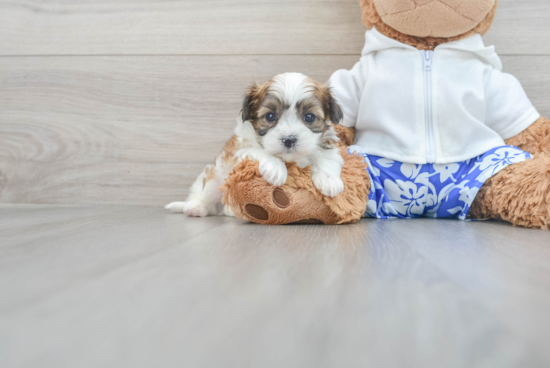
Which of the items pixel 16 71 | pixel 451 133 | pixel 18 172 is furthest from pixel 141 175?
pixel 451 133

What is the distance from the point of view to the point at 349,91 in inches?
58.0

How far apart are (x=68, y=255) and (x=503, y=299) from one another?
2.18ft

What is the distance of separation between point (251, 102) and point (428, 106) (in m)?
0.57

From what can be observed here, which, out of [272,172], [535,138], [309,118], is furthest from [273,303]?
[535,138]

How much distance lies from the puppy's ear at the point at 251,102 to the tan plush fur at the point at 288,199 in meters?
0.16

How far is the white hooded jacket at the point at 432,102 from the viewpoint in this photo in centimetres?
137

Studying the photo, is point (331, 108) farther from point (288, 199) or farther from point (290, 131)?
point (288, 199)

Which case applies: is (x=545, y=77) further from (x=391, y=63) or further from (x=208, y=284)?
(x=208, y=284)

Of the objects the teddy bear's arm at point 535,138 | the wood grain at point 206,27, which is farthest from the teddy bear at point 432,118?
the wood grain at point 206,27

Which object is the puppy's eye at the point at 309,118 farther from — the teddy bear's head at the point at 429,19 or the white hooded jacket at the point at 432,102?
the teddy bear's head at the point at 429,19

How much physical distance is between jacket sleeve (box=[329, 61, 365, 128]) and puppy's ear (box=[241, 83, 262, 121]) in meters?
0.33

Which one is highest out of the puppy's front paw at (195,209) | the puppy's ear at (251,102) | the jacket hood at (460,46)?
the jacket hood at (460,46)

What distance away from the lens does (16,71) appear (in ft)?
5.98

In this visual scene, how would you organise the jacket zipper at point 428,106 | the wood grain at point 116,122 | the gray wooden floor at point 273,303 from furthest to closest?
1. the wood grain at point 116,122
2. the jacket zipper at point 428,106
3. the gray wooden floor at point 273,303
